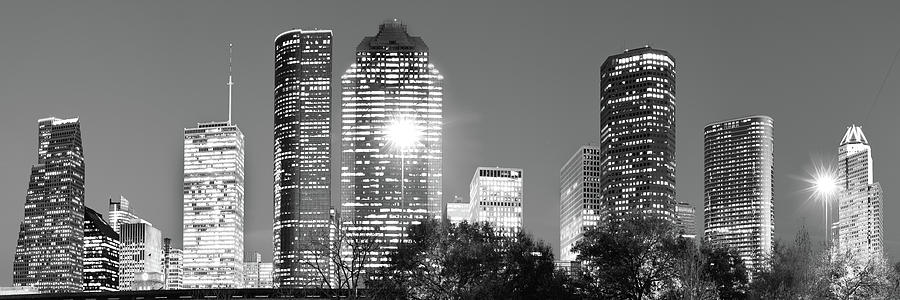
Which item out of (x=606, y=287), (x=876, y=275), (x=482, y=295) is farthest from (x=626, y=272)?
(x=876, y=275)

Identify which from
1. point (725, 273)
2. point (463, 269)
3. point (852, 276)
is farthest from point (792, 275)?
point (463, 269)

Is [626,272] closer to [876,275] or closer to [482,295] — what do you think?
[482,295]

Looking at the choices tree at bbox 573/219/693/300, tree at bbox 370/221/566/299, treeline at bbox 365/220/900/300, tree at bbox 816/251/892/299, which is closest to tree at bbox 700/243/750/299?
treeline at bbox 365/220/900/300

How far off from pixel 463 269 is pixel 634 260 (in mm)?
13159

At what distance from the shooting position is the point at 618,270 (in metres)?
74.4

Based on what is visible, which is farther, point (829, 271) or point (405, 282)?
point (405, 282)

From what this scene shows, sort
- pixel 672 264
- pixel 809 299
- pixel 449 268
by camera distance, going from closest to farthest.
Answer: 1. pixel 809 299
2. pixel 672 264
3. pixel 449 268

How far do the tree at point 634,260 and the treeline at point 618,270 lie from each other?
0.07 m

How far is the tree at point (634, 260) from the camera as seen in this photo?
246 ft

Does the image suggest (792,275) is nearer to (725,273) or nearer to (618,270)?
(725,273)

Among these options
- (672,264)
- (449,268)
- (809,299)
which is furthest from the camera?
(449,268)

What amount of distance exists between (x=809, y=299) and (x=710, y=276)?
43.0 feet

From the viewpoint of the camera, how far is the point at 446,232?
85.4 m

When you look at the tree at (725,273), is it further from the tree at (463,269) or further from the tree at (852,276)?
the tree at (463,269)
